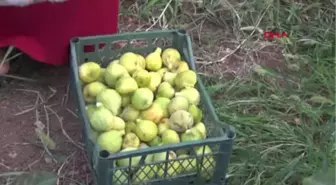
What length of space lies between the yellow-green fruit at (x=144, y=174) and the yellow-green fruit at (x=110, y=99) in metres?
0.16

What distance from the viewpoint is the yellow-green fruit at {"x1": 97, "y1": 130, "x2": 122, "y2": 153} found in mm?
1325

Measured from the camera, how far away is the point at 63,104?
64.3 inches

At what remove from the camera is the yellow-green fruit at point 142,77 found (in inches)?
56.7

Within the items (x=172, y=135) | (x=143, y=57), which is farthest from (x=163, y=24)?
(x=172, y=135)

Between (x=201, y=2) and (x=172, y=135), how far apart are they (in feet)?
2.40

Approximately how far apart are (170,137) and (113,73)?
0.21 metres

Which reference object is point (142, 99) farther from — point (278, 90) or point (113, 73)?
point (278, 90)

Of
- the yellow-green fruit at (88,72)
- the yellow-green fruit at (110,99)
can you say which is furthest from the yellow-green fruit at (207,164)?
the yellow-green fruit at (88,72)

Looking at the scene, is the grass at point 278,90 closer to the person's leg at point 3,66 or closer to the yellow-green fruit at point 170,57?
the yellow-green fruit at point 170,57

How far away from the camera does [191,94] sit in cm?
145

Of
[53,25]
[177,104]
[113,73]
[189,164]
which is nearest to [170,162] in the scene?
[189,164]

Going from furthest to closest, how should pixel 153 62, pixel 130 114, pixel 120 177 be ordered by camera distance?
pixel 153 62 < pixel 130 114 < pixel 120 177

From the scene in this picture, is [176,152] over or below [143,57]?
below

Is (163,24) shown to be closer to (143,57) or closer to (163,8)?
(163,8)
